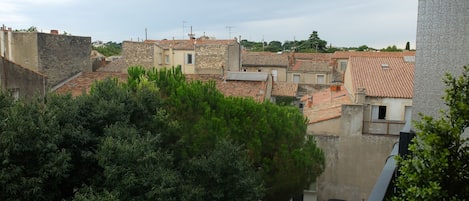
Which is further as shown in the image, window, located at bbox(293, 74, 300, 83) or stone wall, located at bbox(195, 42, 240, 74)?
window, located at bbox(293, 74, 300, 83)

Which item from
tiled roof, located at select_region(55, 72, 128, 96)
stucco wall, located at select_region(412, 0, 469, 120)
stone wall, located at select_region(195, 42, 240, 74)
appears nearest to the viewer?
stucco wall, located at select_region(412, 0, 469, 120)

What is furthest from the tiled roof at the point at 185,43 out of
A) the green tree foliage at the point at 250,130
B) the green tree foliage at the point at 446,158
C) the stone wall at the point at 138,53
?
the green tree foliage at the point at 446,158

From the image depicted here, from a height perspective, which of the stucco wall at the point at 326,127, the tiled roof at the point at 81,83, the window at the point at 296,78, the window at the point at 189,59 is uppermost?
the window at the point at 189,59

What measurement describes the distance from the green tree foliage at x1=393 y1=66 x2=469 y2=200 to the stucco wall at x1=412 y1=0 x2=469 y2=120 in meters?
1.81

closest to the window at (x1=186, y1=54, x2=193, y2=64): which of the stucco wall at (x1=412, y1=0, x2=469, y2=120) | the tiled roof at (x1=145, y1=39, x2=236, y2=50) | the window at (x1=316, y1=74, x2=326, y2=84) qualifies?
the tiled roof at (x1=145, y1=39, x2=236, y2=50)

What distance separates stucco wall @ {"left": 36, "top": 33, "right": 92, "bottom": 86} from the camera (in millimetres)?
19328

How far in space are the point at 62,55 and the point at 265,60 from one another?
2534cm

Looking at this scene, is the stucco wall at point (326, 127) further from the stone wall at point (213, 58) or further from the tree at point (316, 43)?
the tree at point (316, 43)

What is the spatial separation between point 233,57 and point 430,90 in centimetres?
2499

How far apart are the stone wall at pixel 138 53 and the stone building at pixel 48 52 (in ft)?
18.5

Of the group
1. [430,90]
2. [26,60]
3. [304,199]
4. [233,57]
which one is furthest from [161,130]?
[233,57]

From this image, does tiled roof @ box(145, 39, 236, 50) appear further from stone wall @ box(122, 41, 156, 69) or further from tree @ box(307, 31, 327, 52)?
tree @ box(307, 31, 327, 52)

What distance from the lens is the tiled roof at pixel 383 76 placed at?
65.2 ft

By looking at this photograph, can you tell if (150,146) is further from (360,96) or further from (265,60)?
(265,60)
